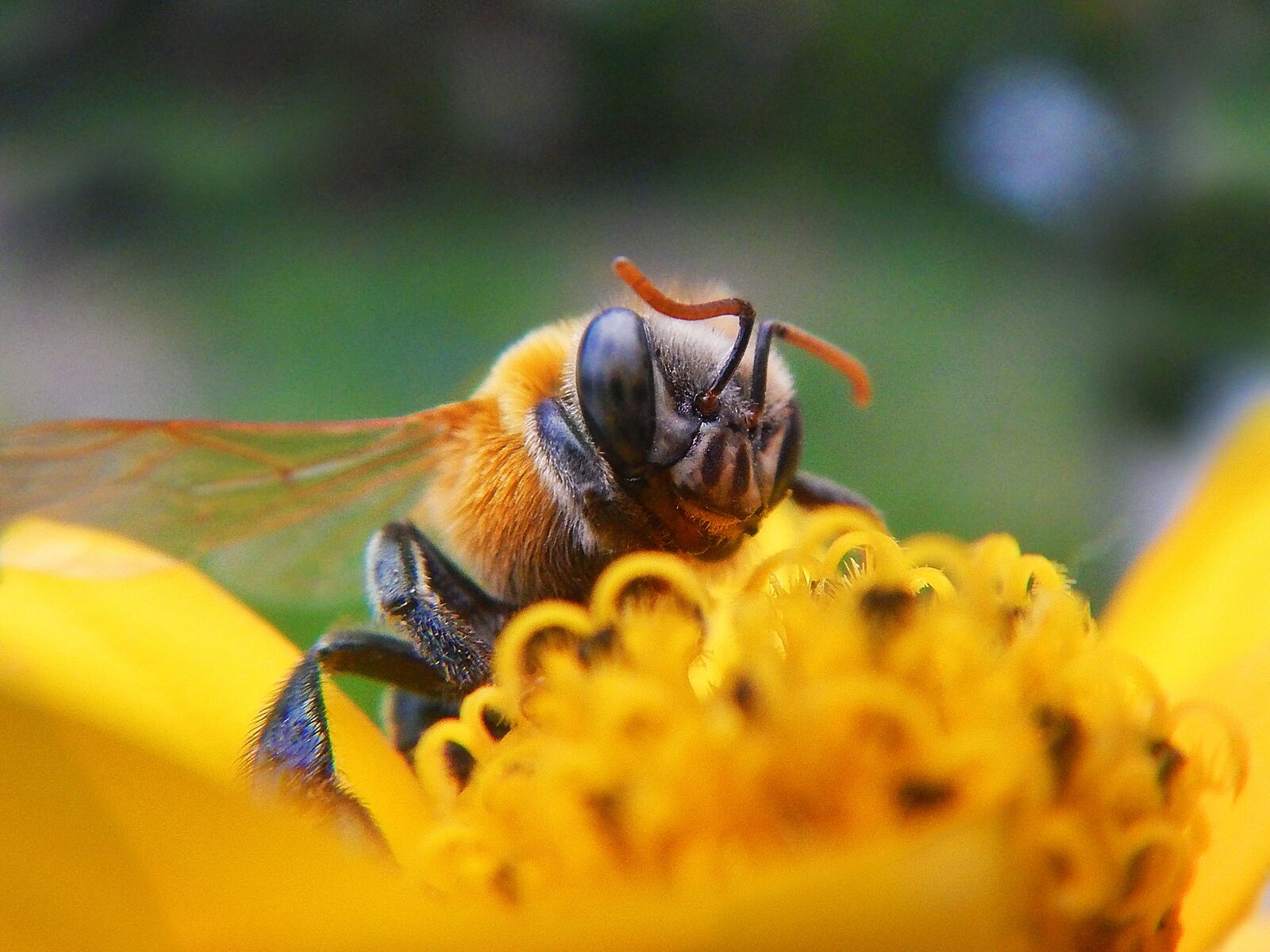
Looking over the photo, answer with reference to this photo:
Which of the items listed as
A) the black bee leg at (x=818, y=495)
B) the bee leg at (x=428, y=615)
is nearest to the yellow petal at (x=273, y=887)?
the bee leg at (x=428, y=615)

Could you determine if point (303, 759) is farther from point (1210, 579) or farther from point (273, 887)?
point (1210, 579)

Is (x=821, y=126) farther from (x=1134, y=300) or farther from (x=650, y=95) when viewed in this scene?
(x=1134, y=300)

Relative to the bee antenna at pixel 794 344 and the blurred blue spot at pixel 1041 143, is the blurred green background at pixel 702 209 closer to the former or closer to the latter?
the blurred blue spot at pixel 1041 143

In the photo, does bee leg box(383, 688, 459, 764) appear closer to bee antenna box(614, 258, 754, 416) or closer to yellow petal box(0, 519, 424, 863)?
yellow petal box(0, 519, 424, 863)

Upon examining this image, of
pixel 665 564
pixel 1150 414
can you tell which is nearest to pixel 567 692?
pixel 665 564

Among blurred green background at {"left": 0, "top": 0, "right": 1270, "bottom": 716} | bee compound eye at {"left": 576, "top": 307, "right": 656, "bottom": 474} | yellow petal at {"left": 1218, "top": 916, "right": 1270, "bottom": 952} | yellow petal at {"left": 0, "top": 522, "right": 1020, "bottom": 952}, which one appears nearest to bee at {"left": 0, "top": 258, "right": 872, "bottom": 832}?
bee compound eye at {"left": 576, "top": 307, "right": 656, "bottom": 474}

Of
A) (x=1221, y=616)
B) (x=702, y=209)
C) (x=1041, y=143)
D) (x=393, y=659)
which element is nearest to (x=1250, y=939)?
(x=1221, y=616)
